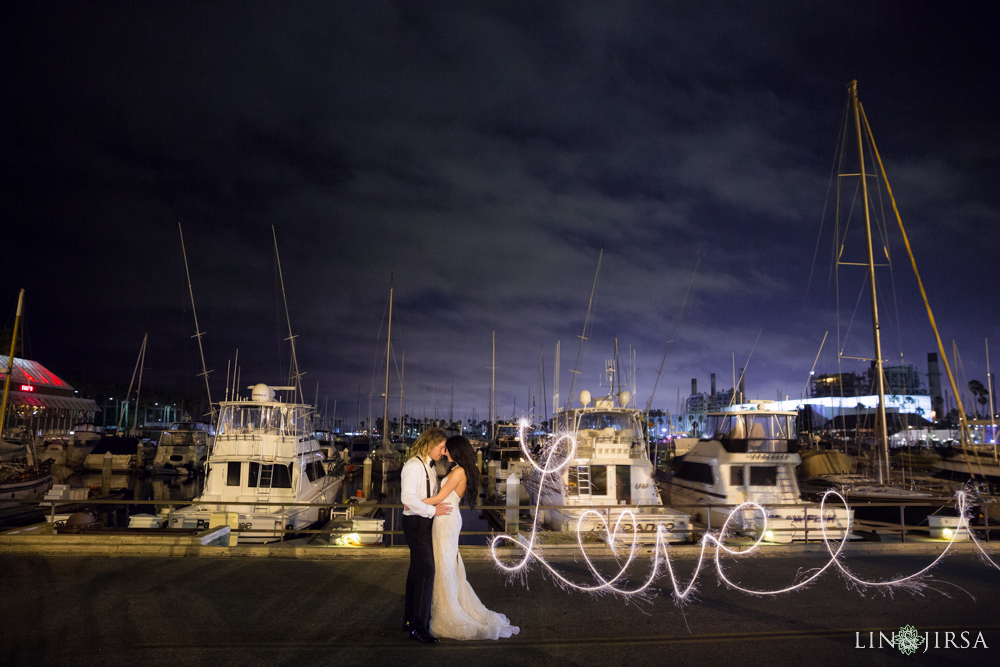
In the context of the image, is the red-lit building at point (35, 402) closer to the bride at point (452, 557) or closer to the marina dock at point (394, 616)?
the marina dock at point (394, 616)

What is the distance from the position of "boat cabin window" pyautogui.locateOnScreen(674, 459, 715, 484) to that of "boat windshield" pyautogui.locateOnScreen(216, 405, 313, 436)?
50.1ft

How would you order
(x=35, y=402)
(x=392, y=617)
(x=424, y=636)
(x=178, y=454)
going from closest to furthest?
(x=424, y=636), (x=392, y=617), (x=178, y=454), (x=35, y=402)

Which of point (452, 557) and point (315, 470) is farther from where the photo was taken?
point (315, 470)

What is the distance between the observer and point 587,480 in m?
16.5

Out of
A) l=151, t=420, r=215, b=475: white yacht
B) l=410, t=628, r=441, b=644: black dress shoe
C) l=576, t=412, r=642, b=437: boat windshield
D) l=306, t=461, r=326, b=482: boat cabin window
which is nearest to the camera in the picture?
l=410, t=628, r=441, b=644: black dress shoe

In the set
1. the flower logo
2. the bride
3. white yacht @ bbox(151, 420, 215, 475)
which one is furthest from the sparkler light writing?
white yacht @ bbox(151, 420, 215, 475)

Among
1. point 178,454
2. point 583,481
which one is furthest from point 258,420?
point 178,454

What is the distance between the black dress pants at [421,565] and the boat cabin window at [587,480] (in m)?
11.2

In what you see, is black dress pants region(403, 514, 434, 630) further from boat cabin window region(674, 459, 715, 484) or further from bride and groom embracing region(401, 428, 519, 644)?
boat cabin window region(674, 459, 715, 484)

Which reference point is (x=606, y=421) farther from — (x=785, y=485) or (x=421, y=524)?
(x=421, y=524)

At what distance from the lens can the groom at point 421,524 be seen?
5539 millimetres

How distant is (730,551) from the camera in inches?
397

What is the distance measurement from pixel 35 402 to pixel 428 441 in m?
84.7

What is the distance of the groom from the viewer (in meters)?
5.54
